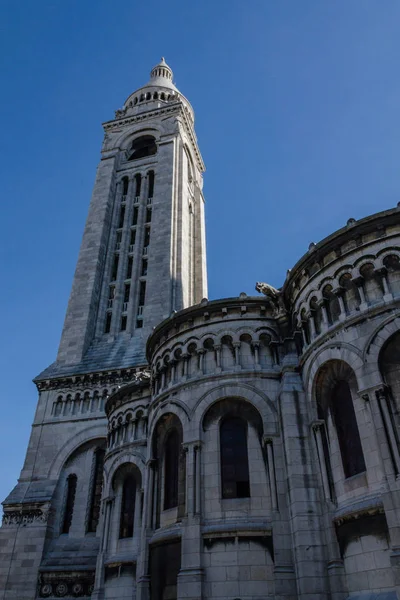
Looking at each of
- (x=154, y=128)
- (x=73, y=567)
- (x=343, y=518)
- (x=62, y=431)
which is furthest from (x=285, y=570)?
(x=154, y=128)

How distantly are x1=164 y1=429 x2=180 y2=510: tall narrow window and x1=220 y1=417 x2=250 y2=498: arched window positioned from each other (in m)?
2.40

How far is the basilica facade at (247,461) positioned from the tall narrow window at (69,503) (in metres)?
0.08

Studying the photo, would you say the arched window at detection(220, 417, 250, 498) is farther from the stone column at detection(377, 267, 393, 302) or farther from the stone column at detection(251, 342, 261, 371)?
the stone column at detection(377, 267, 393, 302)

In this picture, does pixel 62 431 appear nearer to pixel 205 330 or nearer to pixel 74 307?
pixel 74 307

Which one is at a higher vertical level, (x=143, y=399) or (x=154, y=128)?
(x=154, y=128)

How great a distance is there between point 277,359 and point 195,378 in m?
3.54

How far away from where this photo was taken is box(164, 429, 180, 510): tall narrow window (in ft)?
68.2

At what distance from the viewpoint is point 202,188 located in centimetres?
6425

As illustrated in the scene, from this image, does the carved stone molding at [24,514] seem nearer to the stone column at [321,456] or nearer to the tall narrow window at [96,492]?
the tall narrow window at [96,492]

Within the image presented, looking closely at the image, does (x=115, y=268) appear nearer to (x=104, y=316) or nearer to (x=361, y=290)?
(x=104, y=316)

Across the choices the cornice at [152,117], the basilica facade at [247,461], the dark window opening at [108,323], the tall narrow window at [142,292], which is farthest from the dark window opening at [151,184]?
the basilica facade at [247,461]

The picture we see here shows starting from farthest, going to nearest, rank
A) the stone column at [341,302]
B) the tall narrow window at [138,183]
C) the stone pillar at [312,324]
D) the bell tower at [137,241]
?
the tall narrow window at [138,183], the bell tower at [137,241], the stone pillar at [312,324], the stone column at [341,302]

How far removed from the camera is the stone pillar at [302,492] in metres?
16.0

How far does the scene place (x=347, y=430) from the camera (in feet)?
56.1
